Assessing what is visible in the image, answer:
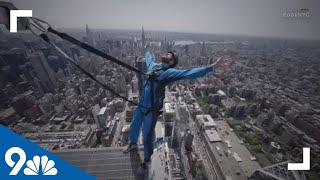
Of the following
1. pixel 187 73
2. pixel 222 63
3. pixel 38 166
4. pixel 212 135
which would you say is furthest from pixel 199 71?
pixel 212 135

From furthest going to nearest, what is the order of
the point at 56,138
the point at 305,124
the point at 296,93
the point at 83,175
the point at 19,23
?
the point at 296,93 → the point at 305,124 → the point at 56,138 → the point at 83,175 → the point at 19,23

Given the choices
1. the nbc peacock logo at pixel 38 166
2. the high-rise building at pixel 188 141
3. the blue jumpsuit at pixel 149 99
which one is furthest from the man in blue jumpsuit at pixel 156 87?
the high-rise building at pixel 188 141

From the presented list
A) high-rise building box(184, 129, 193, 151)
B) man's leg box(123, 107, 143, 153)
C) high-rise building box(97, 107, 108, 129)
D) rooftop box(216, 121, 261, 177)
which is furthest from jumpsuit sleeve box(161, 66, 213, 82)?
high-rise building box(97, 107, 108, 129)

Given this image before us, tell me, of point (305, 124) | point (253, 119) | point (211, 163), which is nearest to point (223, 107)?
point (253, 119)

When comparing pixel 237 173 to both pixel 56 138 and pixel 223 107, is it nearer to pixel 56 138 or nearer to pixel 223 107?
pixel 223 107

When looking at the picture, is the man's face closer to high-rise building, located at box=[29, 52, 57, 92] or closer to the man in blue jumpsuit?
the man in blue jumpsuit

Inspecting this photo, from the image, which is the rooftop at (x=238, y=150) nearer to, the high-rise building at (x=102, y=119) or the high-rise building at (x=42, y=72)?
the high-rise building at (x=102, y=119)
